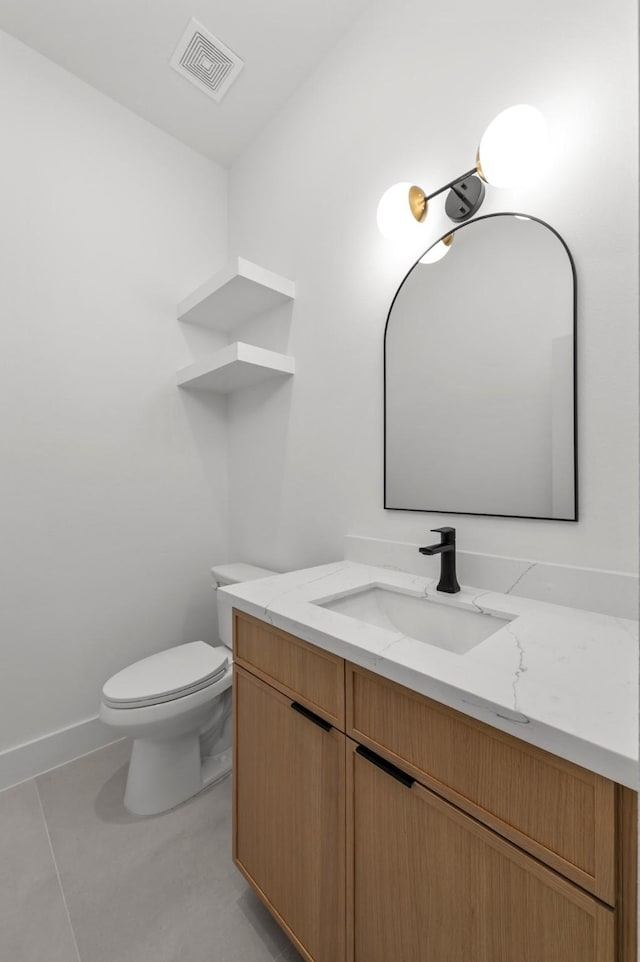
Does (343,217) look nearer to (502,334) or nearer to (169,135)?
(502,334)

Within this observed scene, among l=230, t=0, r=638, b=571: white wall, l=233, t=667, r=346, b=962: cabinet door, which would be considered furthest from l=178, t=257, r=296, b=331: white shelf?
l=233, t=667, r=346, b=962: cabinet door

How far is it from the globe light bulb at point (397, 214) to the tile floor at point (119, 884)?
1.99 m

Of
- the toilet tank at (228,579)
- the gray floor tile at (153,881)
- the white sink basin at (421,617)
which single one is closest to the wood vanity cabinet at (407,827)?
the gray floor tile at (153,881)

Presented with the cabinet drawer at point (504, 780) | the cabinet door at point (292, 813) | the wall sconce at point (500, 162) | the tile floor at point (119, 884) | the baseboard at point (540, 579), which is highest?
the wall sconce at point (500, 162)

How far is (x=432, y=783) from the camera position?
2.12ft

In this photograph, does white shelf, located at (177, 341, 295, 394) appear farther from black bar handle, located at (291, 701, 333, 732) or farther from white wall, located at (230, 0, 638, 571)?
black bar handle, located at (291, 701, 333, 732)

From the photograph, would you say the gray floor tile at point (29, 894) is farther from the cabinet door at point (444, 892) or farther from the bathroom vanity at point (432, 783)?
the cabinet door at point (444, 892)

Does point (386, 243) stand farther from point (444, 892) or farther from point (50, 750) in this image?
point (50, 750)

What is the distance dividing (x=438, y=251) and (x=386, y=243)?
0.24 meters

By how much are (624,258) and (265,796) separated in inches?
59.1

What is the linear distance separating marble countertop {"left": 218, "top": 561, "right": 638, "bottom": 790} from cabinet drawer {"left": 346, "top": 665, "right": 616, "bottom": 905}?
43 mm

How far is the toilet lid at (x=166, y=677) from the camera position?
4.39 ft

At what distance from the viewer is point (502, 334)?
1096mm

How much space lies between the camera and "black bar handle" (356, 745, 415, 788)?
0.68 m
